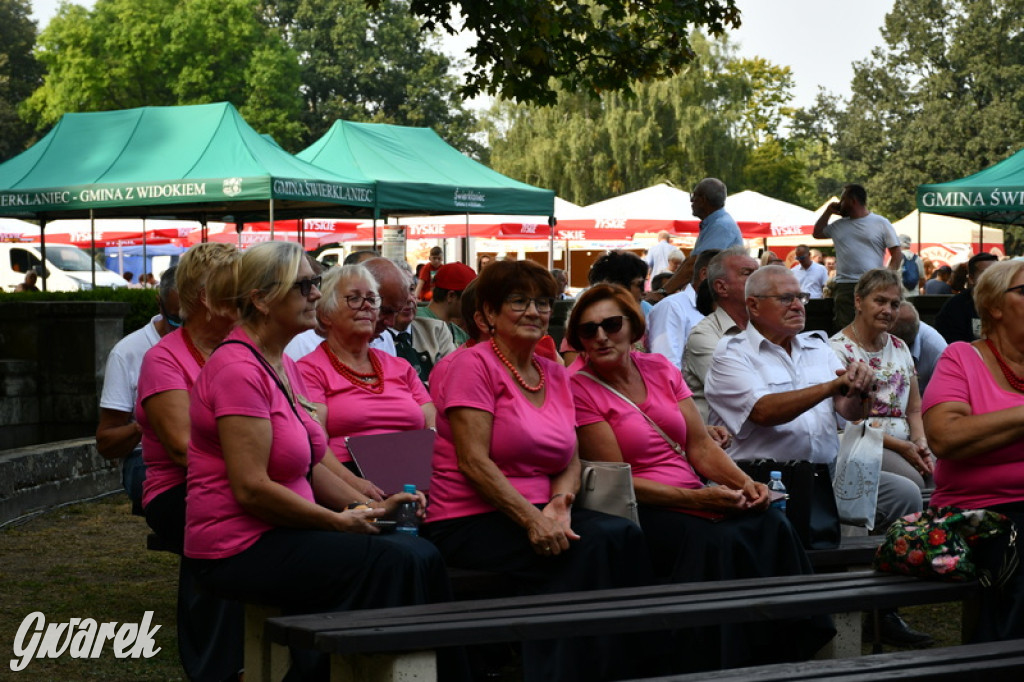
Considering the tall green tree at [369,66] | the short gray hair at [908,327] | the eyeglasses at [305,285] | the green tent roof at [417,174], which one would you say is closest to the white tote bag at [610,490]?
the eyeglasses at [305,285]

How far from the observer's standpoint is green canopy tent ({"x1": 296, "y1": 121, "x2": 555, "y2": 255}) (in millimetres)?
17797

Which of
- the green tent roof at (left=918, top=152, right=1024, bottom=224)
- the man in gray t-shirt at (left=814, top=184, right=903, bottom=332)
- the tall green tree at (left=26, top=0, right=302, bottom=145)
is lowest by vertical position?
the man in gray t-shirt at (left=814, top=184, right=903, bottom=332)

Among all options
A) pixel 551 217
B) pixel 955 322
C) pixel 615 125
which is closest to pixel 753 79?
pixel 615 125

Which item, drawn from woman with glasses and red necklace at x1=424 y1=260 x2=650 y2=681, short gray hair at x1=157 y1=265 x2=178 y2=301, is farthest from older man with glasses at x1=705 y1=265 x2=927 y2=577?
short gray hair at x1=157 y1=265 x2=178 y2=301

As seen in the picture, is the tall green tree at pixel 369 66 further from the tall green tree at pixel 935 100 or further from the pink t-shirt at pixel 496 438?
the pink t-shirt at pixel 496 438

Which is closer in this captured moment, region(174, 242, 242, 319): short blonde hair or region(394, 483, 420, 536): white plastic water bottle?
region(394, 483, 420, 536): white plastic water bottle

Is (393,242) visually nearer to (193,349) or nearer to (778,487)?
(193,349)

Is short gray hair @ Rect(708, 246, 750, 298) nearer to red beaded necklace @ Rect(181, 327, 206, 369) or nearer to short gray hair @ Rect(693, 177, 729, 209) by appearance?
red beaded necklace @ Rect(181, 327, 206, 369)

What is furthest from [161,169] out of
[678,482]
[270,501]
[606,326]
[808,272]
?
[270,501]

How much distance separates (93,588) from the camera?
6.85m

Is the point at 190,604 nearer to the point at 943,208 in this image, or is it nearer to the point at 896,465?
the point at 896,465

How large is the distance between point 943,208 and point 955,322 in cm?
624

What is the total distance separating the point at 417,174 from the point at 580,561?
47.0ft

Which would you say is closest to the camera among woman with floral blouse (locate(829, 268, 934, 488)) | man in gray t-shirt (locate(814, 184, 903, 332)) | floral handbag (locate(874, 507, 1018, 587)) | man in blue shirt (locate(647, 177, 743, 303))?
floral handbag (locate(874, 507, 1018, 587))
